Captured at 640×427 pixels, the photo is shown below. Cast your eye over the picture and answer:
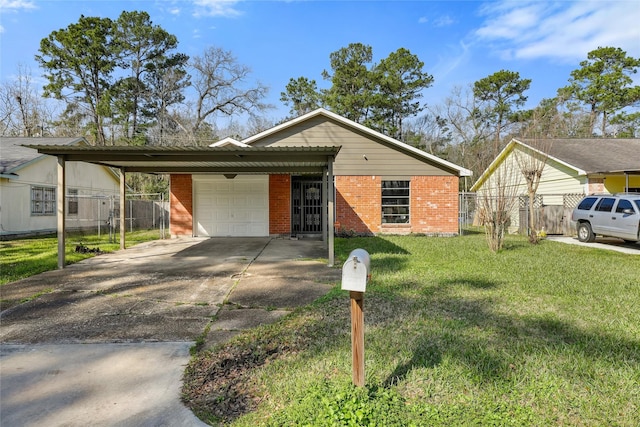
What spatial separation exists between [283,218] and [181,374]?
1098cm

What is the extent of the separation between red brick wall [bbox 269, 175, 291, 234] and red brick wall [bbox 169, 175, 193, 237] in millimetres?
3188

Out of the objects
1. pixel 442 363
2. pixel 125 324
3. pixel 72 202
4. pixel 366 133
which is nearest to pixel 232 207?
pixel 366 133

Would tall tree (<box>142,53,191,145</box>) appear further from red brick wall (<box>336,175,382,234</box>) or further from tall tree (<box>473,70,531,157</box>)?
tall tree (<box>473,70,531,157</box>)

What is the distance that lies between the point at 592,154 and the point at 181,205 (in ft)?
67.1

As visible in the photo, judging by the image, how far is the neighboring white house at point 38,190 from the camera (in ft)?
45.9

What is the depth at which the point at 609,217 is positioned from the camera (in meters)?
11.9

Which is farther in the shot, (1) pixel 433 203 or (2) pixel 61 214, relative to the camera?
(1) pixel 433 203

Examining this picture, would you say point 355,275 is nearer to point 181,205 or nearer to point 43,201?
point 181,205

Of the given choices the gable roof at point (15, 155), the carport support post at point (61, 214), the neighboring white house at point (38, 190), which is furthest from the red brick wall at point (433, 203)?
the gable roof at point (15, 155)

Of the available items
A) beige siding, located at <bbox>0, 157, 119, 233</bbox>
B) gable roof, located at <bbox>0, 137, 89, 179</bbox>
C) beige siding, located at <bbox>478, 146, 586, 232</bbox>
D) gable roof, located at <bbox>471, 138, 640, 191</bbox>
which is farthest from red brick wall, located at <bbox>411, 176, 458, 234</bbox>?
beige siding, located at <bbox>0, 157, 119, 233</bbox>

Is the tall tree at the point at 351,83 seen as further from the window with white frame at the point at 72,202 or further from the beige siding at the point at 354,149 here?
the window with white frame at the point at 72,202

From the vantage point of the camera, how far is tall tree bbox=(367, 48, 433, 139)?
28.8 metres

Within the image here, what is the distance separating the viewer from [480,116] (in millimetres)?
32094

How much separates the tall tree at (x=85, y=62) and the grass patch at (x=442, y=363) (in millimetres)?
30760
